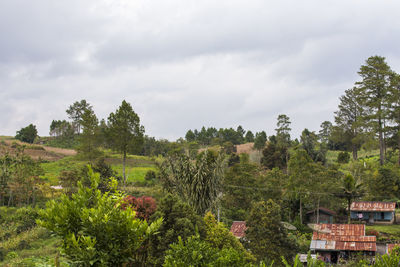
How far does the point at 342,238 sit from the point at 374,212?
10.5 m

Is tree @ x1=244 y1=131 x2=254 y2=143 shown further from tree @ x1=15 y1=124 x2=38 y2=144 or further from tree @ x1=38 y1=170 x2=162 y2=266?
tree @ x1=38 y1=170 x2=162 y2=266

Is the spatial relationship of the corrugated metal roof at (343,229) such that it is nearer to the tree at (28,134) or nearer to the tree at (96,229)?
the tree at (96,229)

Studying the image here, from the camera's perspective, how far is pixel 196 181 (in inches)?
722

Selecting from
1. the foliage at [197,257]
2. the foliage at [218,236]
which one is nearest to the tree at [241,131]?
the foliage at [218,236]

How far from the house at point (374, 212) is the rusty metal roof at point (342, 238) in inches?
307

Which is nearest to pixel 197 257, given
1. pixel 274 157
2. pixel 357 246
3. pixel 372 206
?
pixel 357 246

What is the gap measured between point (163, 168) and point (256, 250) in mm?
6361

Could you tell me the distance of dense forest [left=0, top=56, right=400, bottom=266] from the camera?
26.3 ft

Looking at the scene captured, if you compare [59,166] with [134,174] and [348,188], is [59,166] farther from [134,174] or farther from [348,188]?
[348,188]

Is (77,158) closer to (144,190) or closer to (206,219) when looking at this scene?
(144,190)

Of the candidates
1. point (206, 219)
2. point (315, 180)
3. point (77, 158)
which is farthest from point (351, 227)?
point (77, 158)

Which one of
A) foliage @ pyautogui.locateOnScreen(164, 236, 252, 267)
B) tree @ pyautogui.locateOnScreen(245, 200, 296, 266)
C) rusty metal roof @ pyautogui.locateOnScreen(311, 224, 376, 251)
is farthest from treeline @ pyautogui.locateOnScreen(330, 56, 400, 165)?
foliage @ pyautogui.locateOnScreen(164, 236, 252, 267)

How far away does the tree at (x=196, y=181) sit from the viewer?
1838cm

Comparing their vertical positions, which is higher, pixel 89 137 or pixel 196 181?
→ pixel 89 137
